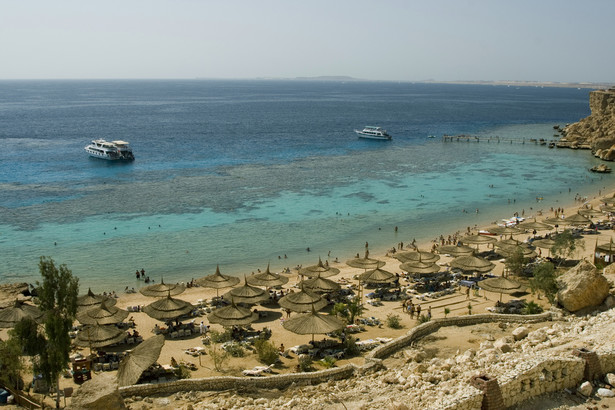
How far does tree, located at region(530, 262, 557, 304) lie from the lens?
25297mm

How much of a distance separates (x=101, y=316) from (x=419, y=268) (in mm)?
17160

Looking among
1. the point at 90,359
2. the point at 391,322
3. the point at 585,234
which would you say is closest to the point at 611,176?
the point at 585,234

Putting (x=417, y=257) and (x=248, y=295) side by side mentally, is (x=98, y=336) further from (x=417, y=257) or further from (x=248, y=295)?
(x=417, y=257)

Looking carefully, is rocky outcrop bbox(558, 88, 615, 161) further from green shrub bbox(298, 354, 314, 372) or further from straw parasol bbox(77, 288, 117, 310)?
straw parasol bbox(77, 288, 117, 310)

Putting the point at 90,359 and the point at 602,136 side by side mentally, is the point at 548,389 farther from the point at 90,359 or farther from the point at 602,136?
the point at 602,136

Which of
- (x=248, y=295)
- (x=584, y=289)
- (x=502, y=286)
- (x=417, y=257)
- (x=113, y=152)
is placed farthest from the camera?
(x=113, y=152)

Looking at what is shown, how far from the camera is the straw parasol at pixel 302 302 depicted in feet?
80.9

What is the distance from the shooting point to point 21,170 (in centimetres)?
6638

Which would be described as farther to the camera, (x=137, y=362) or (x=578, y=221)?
(x=578, y=221)

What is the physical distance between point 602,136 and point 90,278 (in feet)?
268

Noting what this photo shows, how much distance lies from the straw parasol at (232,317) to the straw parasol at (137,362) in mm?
4152

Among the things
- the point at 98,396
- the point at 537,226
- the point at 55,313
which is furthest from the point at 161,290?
the point at 537,226

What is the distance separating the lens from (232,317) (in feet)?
76.8

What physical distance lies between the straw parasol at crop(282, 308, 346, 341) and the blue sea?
1324cm
